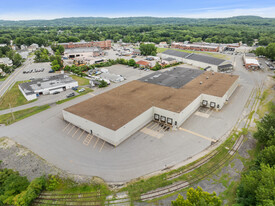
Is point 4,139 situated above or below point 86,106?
below

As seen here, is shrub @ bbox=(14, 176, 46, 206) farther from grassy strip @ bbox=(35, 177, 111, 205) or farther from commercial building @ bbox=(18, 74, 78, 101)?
commercial building @ bbox=(18, 74, 78, 101)

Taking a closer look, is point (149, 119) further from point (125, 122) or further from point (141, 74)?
point (141, 74)

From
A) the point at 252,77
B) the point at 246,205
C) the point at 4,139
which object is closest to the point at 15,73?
the point at 4,139

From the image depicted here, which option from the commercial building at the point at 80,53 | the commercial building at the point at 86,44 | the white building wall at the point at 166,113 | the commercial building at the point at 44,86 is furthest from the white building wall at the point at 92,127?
the commercial building at the point at 86,44

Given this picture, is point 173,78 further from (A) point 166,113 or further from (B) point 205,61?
(B) point 205,61

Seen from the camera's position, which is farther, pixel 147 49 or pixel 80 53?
pixel 147 49

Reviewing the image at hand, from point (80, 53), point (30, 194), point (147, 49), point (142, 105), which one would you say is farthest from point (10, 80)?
point (147, 49)
